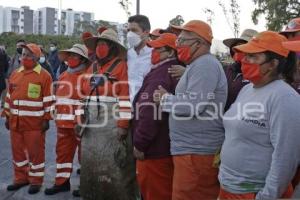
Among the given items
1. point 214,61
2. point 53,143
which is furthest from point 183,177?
point 53,143

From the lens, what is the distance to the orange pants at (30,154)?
19.4ft

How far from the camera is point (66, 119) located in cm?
591

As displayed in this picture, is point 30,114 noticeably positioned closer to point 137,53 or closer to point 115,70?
point 115,70

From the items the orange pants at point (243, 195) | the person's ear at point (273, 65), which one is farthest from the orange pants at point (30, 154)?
the person's ear at point (273, 65)

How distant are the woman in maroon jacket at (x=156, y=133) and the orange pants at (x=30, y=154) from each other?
1.97 m

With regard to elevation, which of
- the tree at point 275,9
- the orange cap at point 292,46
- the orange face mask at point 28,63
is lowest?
the orange cap at point 292,46

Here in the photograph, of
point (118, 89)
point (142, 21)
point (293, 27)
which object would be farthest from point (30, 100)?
point (293, 27)

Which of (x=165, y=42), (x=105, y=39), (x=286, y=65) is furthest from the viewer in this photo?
(x=105, y=39)

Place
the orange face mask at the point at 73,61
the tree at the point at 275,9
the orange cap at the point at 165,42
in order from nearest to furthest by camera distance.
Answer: the orange cap at the point at 165,42 → the orange face mask at the point at 73,61 → the tree at the point at 275,9

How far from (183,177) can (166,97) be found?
65 centimetres

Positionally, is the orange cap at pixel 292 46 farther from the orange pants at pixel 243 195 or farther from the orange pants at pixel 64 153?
the orange pants at pixel 64 153

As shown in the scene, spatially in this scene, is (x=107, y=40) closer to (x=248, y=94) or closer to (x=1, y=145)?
(x=248, y=94)

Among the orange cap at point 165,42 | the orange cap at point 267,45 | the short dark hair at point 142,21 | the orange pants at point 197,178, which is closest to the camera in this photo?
the orange cap at point 267,45

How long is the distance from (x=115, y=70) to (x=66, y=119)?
1192 mm
